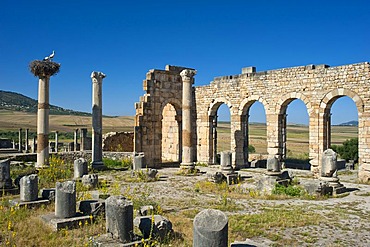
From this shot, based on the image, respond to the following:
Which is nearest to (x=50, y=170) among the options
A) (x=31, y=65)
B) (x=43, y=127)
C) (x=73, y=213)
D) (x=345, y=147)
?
(x=43, y=127)

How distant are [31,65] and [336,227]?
13.7m

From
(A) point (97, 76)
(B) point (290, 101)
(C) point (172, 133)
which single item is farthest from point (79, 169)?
(B) point (290, 101)

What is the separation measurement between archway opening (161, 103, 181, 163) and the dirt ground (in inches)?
311

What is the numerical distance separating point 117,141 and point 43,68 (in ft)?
34.4

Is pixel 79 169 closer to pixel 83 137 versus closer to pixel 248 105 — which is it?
pixel 83 137

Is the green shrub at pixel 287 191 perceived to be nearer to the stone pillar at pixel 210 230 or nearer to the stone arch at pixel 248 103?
the stone arch at pixel 248 103

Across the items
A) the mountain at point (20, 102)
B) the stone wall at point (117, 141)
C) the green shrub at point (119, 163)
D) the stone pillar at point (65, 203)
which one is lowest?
the green shrub at point (119, 163)

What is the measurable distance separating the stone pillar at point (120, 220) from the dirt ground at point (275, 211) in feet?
3.63

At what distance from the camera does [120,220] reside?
6383mm

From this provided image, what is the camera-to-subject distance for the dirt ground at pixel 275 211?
23.5ft

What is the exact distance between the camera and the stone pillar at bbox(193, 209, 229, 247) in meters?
4.82

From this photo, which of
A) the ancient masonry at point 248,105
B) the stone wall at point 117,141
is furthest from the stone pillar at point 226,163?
the stone wall at point 117,141

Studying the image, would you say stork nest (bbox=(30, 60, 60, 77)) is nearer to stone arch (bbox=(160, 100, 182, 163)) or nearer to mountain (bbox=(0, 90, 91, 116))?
stone arch (bbox=(160, 100, 182, 163))

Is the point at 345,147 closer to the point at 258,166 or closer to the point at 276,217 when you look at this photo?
the point at 258,166
